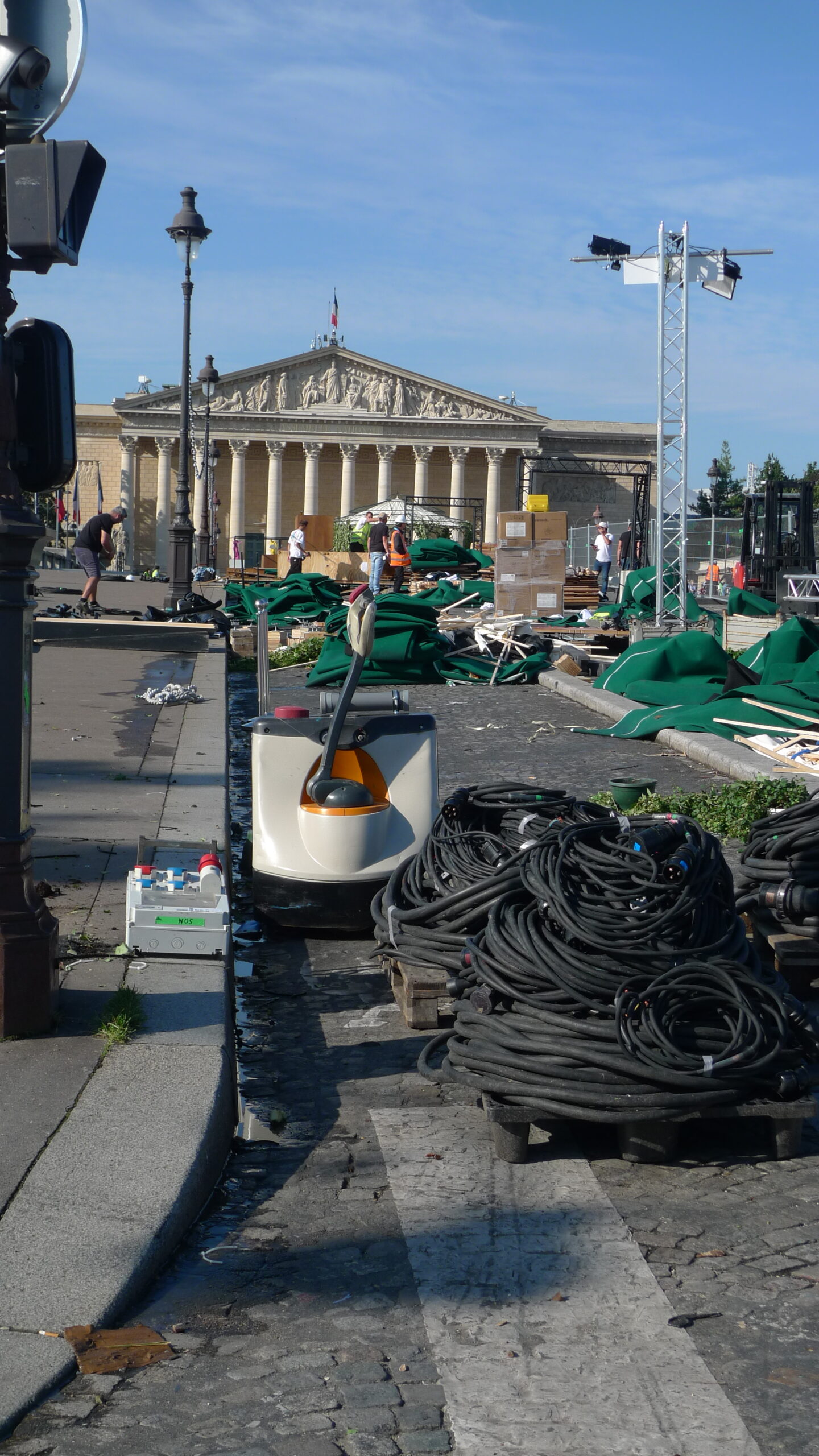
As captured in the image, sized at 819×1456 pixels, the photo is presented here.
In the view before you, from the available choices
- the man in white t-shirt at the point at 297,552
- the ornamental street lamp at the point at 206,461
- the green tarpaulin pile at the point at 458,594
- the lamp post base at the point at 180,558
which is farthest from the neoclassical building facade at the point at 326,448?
the lamp post base at the point at 180,558

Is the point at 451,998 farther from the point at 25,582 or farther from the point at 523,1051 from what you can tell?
the point at 25,582

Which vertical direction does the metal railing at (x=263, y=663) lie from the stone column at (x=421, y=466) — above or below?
below

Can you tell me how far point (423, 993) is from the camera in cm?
477

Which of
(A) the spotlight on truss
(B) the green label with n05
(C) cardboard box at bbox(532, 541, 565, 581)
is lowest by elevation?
(B) the green label with n05

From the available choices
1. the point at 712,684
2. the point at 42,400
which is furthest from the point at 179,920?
the point at 712,684

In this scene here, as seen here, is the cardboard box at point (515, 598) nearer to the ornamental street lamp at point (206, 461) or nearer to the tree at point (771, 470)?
the ornamental street lamp at point (206, 461)

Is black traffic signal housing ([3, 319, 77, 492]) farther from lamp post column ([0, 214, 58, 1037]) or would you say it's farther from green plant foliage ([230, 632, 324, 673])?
green plant foliage ([230, 632, 324, 673])

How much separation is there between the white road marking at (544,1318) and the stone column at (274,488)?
87.6 m

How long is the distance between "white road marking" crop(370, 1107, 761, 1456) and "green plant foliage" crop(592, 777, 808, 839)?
4007mm

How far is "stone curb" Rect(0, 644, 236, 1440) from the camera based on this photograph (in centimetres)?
275

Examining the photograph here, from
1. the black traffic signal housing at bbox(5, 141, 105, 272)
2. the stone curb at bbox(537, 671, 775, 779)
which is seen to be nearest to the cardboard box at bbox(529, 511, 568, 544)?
the stone curb at bbox(537, 671, 775, 779)

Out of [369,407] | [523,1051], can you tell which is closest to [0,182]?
[523,1051]

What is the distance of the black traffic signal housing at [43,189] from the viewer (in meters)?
3.71

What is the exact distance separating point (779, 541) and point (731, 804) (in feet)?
71.2
